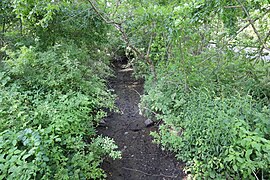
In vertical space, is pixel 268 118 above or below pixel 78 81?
below

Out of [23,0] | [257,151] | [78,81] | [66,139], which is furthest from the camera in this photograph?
[78,81]

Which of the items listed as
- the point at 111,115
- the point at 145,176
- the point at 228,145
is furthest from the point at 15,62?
the point at 228,145

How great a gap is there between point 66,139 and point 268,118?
2015 millimetres

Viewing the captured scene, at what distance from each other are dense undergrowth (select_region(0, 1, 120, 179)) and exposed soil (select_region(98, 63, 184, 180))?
244 millimetres

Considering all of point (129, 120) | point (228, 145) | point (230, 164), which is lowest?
point (129, 120)

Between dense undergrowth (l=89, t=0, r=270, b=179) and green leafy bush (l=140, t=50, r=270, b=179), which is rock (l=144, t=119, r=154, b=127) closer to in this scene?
dense undergrowth (l=89, t=0, r=270, b=179)

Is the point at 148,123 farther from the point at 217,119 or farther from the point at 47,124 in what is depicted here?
the point at 47,124

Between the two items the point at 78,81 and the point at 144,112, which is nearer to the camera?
the point at 78,81

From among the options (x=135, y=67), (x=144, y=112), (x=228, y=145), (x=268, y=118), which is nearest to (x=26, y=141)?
(x=228, y=145)

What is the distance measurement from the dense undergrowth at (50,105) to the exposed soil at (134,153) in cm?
24

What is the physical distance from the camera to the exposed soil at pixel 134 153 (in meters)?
2.44

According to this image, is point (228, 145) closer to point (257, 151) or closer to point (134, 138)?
point (257, 151)

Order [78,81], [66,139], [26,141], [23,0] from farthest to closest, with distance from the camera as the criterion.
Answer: [78,81]
[23,0]
[66,139]
[26,141]

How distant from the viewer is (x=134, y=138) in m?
3.18
